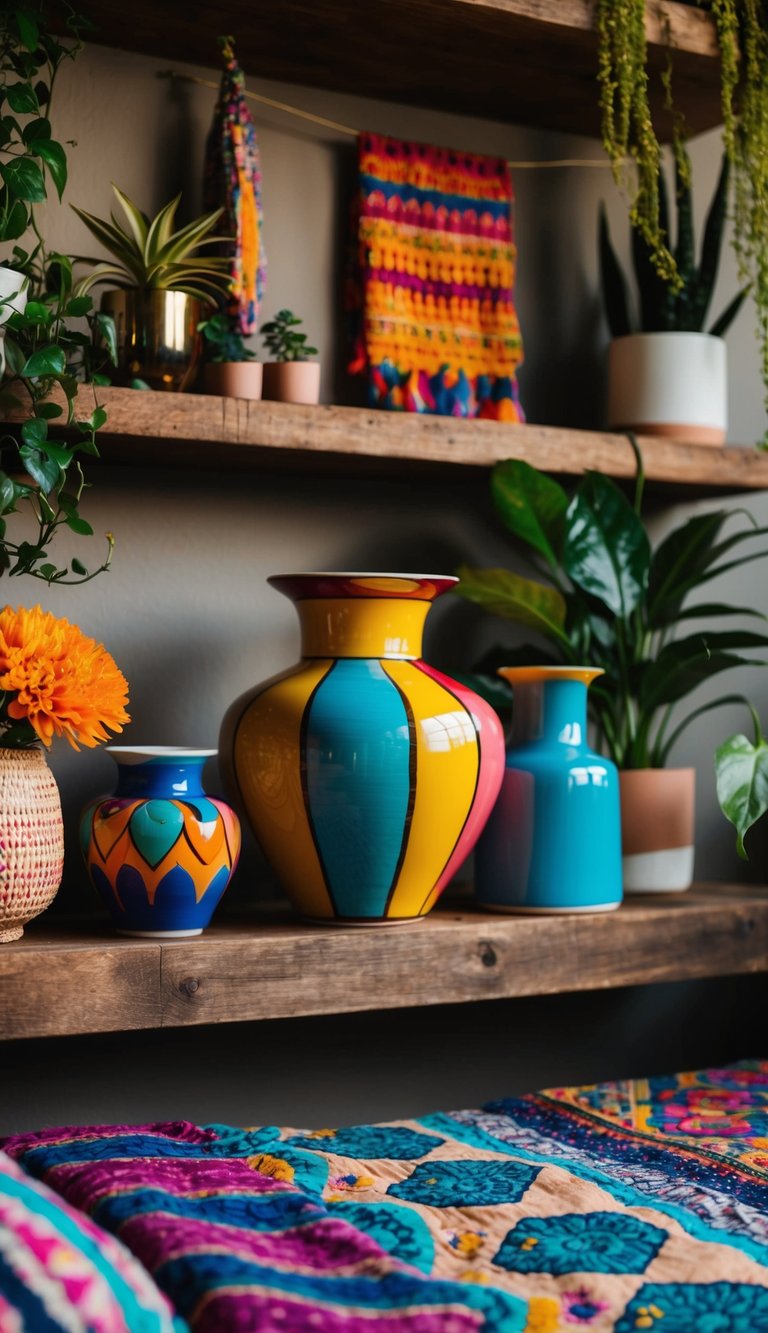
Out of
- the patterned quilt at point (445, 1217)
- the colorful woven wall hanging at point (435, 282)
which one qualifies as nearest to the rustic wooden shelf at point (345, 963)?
the patterned quilt at point (445, 1217)

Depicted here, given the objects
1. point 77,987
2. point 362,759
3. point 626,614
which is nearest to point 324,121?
point 626,614

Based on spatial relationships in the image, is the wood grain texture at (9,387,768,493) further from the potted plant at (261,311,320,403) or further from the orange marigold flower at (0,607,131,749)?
the orange marigold flower at (0,607,131,749)

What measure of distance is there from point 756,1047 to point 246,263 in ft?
4.04

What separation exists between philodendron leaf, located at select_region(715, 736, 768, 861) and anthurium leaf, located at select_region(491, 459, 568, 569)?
0.31 m

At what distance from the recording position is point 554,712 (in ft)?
4.74

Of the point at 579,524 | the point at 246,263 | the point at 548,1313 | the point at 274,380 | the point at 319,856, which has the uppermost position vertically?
the point at 246,263

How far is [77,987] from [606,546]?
2.49 ft

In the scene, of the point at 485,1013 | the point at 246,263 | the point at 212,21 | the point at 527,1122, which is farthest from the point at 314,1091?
the point at 212,21

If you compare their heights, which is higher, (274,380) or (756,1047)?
(274,380)

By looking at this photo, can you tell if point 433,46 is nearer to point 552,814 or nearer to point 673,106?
point 673,106

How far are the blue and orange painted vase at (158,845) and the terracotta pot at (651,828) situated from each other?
526 mm

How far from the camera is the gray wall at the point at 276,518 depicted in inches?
56.8

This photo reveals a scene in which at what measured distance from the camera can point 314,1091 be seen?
61.1 inches

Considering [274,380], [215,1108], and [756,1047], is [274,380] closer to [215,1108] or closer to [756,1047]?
[215,1108]
